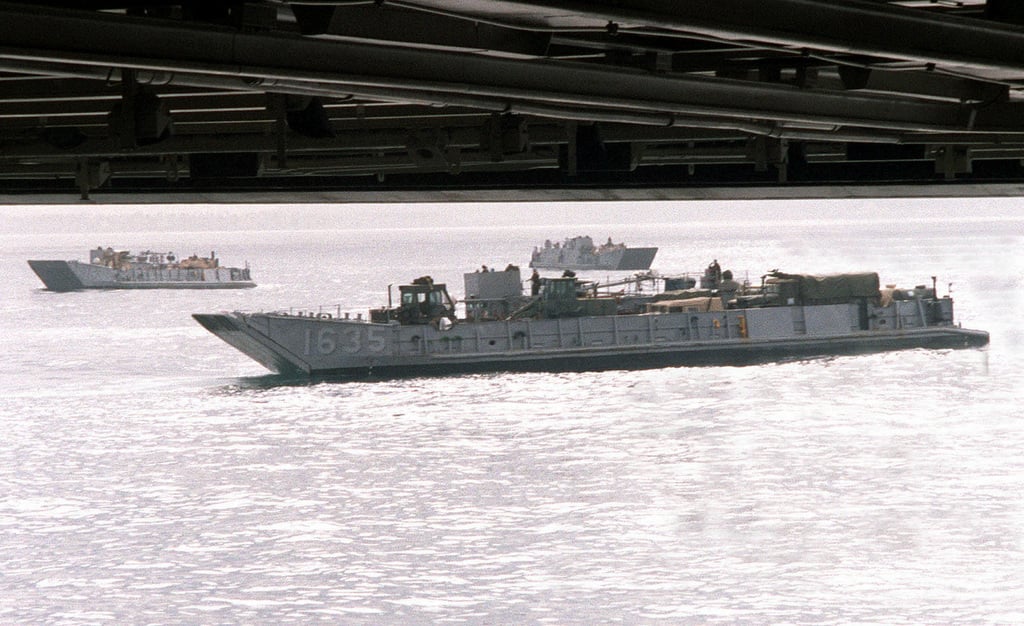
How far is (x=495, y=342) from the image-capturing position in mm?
70250

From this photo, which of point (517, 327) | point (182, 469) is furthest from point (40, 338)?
point (182, 469)

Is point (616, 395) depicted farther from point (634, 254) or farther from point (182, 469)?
point (634, 254)

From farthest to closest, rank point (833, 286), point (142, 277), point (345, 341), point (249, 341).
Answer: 1. point (142, 277)
2. point (833, 286)
3. point (249, 341)
4. point (345, 341)

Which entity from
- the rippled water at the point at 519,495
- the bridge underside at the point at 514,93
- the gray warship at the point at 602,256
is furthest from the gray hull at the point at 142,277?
the bridge underside at the point at 514,93

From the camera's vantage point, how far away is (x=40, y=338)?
308 ft

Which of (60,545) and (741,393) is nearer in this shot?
(60,545)

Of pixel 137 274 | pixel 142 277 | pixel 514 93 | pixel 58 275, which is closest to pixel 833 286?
pixel 514 93


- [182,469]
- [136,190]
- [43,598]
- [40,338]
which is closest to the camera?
[136,190]

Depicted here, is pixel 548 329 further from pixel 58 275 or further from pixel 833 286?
pixel 58 275

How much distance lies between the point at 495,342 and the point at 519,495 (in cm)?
2518

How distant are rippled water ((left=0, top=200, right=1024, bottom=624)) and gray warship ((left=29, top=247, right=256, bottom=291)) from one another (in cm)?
5697

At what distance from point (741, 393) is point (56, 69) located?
63429mm

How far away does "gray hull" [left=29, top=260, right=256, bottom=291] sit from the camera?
133875mm

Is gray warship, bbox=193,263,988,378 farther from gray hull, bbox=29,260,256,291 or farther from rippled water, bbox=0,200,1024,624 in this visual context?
gray hull, bbox=29,260,256,291
